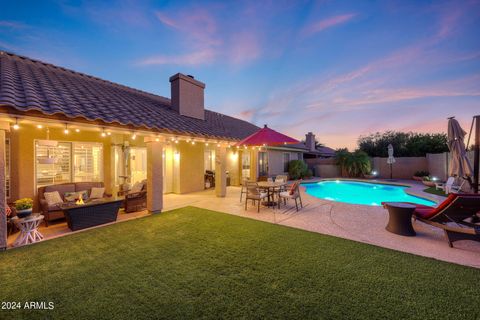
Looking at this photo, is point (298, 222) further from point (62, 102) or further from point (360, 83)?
point (360, 83)

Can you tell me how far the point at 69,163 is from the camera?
7.59 m

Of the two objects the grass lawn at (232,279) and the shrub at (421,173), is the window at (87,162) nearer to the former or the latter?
the grass lawn at (232,279)

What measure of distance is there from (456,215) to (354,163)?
14.8 meters

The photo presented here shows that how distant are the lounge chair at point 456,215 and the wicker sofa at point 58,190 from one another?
1064cm

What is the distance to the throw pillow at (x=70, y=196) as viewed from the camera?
651 centimetres

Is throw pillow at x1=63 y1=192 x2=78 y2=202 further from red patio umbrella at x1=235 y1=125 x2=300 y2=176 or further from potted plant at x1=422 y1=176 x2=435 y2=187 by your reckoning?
potted plant at x1=422 y1=176 x2=435 y2=187

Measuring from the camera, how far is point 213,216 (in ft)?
21.9

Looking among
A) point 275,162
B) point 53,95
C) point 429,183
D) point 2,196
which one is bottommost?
point 429,183

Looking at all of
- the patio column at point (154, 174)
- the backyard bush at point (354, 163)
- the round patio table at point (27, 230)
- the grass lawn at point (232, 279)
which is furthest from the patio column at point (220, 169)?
the backyard bush at point (354, 163)

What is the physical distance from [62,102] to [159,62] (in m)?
10.5

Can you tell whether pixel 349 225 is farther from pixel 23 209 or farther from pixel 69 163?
pixel 69 163

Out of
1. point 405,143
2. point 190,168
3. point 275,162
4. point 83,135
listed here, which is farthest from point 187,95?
point 405,143

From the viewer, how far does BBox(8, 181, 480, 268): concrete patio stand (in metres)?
4.05

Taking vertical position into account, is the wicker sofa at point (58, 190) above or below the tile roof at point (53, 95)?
below
